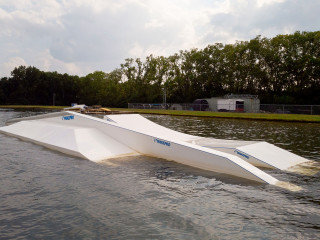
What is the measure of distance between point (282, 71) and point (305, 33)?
273 inches

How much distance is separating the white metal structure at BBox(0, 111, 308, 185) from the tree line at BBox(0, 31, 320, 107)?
132ft

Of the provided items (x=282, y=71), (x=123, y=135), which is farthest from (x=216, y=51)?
(x=123, y=135)

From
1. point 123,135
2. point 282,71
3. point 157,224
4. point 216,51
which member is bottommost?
point 157,224

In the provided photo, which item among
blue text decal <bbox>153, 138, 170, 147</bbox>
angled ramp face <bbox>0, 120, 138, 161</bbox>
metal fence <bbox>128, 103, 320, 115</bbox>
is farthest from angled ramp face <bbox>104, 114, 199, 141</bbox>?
metal fence <bbox>128, 103, 320, 115</bbox>

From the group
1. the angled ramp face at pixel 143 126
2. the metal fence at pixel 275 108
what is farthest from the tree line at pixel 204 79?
the angled ramp face at pixel 143 126

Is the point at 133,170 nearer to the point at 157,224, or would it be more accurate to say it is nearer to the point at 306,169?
the point at 157,224

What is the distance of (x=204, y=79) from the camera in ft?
201

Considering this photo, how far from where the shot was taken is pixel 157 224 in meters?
4.68

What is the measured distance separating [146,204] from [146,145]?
4.45 meters

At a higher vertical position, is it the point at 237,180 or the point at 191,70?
the point at 191,70

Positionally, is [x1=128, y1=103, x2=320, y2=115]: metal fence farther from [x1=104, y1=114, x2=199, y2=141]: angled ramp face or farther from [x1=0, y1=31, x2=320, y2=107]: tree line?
[x1=104, y1=114, x2=199, y2=141]: angled ramp face

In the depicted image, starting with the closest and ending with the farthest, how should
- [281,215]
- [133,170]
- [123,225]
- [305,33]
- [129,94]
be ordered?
[123,225], [281,215], [133,170], [305,33], [129,94]

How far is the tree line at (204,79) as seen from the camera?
155 feet

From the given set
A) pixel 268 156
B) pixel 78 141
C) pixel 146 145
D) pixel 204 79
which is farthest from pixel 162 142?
pixel 204 79
